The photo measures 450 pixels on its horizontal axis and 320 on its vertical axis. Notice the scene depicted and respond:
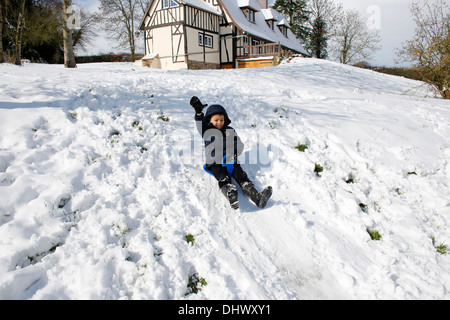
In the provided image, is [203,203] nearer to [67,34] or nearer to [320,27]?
[67,34]

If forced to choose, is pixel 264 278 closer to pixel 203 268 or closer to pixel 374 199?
pixel 203 268

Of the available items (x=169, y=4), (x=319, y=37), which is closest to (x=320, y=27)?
(x=319, y=37)

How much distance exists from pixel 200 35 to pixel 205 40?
65cm

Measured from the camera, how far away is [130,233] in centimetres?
282

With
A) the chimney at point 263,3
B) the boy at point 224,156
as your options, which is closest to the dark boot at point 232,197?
the boy at point 224,156

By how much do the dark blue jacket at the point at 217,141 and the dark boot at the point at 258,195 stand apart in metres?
0.63

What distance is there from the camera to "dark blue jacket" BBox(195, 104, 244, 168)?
3.91 meters

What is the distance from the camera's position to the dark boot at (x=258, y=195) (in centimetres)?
338

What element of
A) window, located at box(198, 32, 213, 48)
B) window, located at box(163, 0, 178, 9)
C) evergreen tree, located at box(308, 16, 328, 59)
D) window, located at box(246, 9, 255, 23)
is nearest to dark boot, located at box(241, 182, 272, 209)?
window, located at box(198, 32, 213, 48)

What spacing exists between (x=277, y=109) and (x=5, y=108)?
16.4 feet

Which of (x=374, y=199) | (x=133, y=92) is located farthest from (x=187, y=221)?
(x=133, y=92)

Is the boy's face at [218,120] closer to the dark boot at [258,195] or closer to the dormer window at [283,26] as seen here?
the dark boot at [258,195]

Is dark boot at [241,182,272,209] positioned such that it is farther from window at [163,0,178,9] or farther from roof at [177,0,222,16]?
window at [163,0,178,9]
